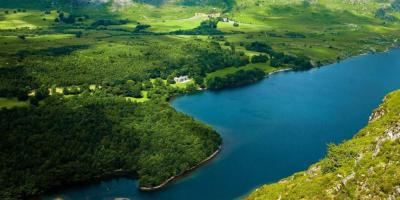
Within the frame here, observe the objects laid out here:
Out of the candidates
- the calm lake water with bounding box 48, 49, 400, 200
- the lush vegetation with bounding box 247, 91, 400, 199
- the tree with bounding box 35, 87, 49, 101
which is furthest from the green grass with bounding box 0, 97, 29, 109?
the lush vegetation with bounding box 247, 91, 400, 199

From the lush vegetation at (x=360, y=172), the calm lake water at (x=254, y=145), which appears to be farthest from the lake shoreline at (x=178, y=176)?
the lush vegetation at (x=360, y=172)

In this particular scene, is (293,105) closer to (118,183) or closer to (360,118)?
(360,118)

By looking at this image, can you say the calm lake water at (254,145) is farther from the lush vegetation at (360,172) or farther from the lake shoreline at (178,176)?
the lush vegetation at (360,172)

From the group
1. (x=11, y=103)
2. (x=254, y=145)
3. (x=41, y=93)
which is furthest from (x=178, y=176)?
(x=41, y=93)

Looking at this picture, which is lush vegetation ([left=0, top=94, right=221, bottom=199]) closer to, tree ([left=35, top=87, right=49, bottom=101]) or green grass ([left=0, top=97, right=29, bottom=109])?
green grass ([left=0, top=97, right=29, bottom=109])

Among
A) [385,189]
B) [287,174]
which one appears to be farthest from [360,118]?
[385,189]

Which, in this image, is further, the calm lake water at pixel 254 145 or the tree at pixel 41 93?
the tree at pixel 41 93
